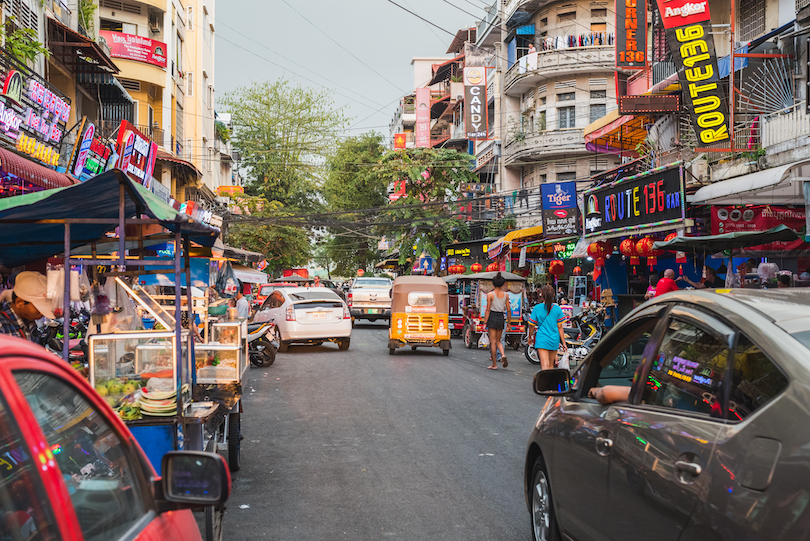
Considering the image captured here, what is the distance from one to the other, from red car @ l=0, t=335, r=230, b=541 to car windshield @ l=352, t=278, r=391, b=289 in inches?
1117

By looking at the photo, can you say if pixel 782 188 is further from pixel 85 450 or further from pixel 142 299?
pixel 85 450

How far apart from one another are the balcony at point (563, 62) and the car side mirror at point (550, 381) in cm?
3103

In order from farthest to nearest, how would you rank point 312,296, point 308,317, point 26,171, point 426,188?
point 426,188 < point 312,296 < point 308,317 < point 26,171

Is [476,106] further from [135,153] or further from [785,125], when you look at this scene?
[785,125]

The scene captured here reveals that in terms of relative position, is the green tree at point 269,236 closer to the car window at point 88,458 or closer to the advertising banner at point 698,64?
the advertising banner at point 698,64

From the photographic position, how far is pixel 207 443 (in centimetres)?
625

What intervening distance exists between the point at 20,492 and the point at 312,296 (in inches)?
731

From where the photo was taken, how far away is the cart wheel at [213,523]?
15.8ft

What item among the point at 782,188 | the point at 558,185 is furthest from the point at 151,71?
the point at 782,188

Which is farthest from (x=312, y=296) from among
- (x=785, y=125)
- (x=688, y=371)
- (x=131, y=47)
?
(x=688, y=371)

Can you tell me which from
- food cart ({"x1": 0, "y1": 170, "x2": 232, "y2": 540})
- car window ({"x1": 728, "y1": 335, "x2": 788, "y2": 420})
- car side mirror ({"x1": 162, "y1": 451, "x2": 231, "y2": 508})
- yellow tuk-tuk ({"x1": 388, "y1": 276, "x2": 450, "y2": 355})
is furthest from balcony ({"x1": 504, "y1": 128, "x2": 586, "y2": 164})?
car side mirror ({"x1": 162, "y1": 451, "x2": 231, "y2": 508})

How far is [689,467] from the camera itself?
115 inches

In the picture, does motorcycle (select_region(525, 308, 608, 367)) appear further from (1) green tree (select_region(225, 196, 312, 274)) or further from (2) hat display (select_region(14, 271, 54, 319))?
(1) green tree (select_region(225, 196, 312, 274))

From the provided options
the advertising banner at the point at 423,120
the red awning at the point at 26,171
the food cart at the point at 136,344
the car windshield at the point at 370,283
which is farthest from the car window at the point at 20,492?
the advertising banner at the point at 423,120
